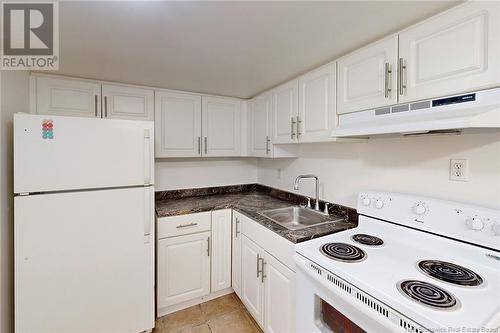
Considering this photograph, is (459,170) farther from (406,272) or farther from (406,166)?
(406,272)

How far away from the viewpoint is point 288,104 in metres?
1.95

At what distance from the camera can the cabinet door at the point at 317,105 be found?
153cm

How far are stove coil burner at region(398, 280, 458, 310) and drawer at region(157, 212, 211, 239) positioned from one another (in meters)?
1.53

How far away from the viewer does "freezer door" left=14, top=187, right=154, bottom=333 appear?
131 cm

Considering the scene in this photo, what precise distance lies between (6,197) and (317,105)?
7.08ft

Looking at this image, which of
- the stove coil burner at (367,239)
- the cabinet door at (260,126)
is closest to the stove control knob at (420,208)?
the stove coil burner at (367,239)


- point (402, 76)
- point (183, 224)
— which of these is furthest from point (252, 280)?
point (402, 76)

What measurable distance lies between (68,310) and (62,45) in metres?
1.68

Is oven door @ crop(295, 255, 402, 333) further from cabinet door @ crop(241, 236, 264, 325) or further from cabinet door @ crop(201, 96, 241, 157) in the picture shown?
cabinet door @ crop(201, 96, 241, 157)

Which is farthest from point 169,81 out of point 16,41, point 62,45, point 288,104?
point 288,104

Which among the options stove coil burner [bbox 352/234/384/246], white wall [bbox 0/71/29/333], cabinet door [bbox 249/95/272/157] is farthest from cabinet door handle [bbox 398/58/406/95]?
white wall [bbox 0/71/29/333]

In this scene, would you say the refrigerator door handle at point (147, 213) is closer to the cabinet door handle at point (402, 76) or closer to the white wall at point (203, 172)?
the white wall at point (203, 172)

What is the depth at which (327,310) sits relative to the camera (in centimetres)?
108

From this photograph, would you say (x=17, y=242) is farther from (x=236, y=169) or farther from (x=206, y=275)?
(x=236, y=169)
